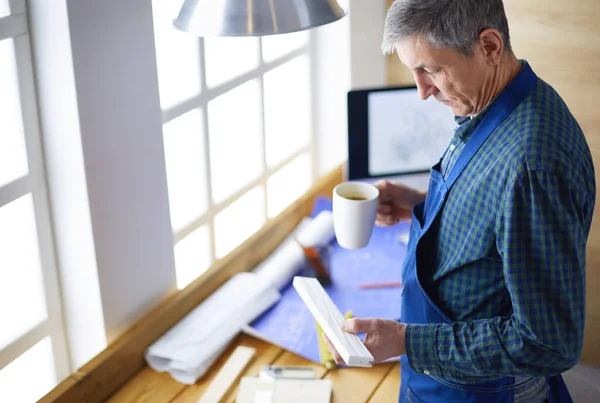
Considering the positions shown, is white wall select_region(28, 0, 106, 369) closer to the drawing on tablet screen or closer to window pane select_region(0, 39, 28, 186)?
window pane select_region(0, 39, 28, 186)

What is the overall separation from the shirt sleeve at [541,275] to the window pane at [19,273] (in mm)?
890

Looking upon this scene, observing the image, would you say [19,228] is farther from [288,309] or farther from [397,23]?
[397,23]

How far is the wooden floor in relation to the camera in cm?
161

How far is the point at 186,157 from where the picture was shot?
77.2 inches

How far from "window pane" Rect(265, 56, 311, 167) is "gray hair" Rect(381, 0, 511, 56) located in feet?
3.94

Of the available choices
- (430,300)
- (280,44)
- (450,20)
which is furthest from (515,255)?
(280,44)

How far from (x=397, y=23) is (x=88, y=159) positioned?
0.64m

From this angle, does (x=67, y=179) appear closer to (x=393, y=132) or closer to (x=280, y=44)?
(x=393, y=132)

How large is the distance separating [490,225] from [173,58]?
100 centimetres

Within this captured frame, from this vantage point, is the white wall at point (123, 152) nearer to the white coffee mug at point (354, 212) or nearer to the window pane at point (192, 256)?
the window pane at point (192, 256)

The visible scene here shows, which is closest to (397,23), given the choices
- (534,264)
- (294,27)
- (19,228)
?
(294,27)

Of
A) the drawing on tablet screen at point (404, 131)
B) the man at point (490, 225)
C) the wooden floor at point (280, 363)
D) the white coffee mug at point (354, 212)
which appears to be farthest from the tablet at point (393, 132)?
the man at point (490, 225)

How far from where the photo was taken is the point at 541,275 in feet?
3.51

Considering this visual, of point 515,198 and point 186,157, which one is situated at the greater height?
point 515,198
